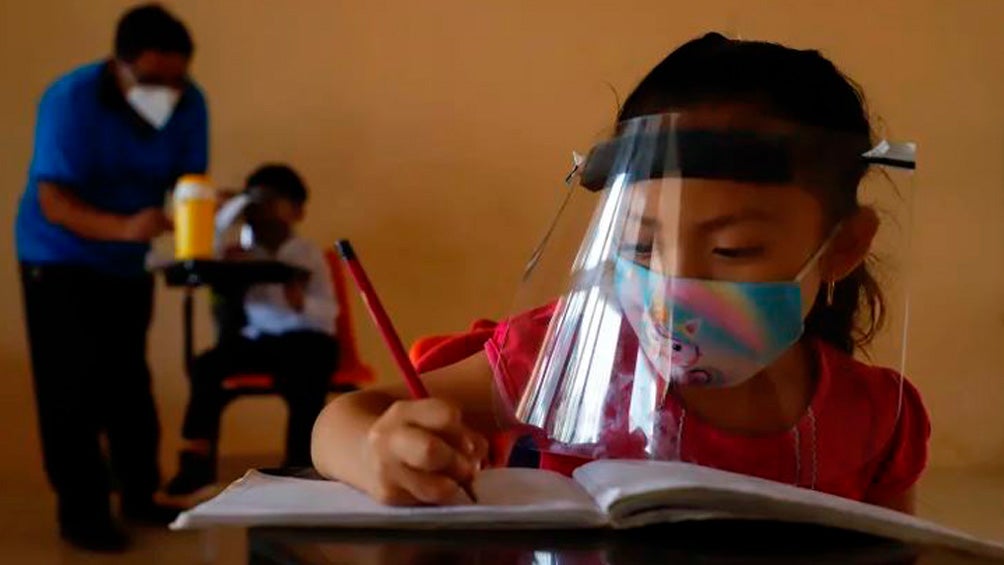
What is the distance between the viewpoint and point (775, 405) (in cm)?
73

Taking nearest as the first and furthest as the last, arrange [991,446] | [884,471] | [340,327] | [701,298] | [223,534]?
[223,534], [701,298], [884,471], [991,446], [340,327]

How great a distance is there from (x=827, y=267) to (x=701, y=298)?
0.38 ft

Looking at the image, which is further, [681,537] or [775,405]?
[775,405]

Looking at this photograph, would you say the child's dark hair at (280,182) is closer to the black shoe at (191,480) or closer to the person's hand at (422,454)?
the black shoe at (191,480)

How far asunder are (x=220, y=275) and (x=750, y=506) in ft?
5.82

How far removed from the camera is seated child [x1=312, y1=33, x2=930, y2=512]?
623 millimetres

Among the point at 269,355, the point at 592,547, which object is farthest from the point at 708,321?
the point at 269,355

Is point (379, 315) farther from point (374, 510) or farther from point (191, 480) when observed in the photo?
point (191, 480)

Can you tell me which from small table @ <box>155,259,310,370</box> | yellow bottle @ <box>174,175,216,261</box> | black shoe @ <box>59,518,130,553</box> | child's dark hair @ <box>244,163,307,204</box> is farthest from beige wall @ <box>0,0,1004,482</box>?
black shoe @ <box>59,518,130,553</box>

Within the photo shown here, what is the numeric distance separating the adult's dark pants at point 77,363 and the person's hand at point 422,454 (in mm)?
1658

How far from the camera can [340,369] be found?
2396 mm

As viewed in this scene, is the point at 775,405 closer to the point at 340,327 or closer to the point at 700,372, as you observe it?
the point at 700,372

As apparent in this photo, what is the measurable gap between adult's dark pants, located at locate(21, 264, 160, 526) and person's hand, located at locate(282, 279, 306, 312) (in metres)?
0.32

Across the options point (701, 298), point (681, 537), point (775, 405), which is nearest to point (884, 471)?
point (775, 405)
